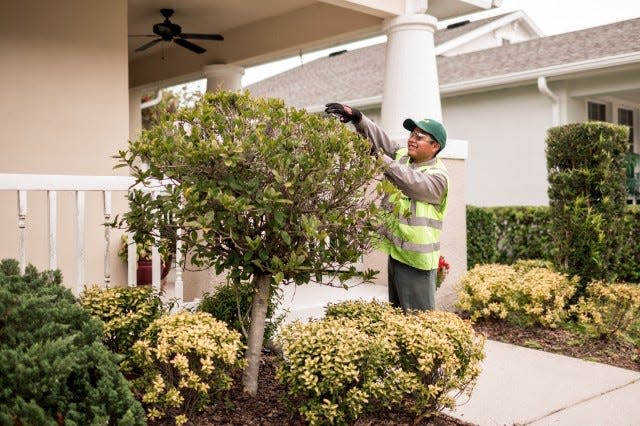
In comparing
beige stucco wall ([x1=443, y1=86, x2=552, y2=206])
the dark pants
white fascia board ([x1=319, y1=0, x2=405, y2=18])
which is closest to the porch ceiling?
white fascia board ([x1=319, y1=0, x2=405, y2=18])

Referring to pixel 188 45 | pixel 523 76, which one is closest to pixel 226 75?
pixel 188 45

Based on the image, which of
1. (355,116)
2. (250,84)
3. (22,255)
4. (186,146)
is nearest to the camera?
(186,146)

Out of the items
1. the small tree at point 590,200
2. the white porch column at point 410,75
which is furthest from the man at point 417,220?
the small tree at point 590,200

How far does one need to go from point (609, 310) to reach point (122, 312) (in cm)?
482

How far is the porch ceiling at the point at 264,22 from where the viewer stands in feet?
25.9

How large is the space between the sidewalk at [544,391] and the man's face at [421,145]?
1612mm

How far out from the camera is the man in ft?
14.1

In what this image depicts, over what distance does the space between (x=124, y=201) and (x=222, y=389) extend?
3.91m

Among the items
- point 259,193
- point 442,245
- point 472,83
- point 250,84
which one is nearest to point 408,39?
point 442,245

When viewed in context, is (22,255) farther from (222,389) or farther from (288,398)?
(288,398)

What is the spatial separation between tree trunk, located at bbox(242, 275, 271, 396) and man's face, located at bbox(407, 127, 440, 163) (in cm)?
140

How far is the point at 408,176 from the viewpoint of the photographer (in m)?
4.04

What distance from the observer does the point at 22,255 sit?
14.5ft

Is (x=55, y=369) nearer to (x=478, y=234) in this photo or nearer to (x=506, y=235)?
(x=478, y=234)
